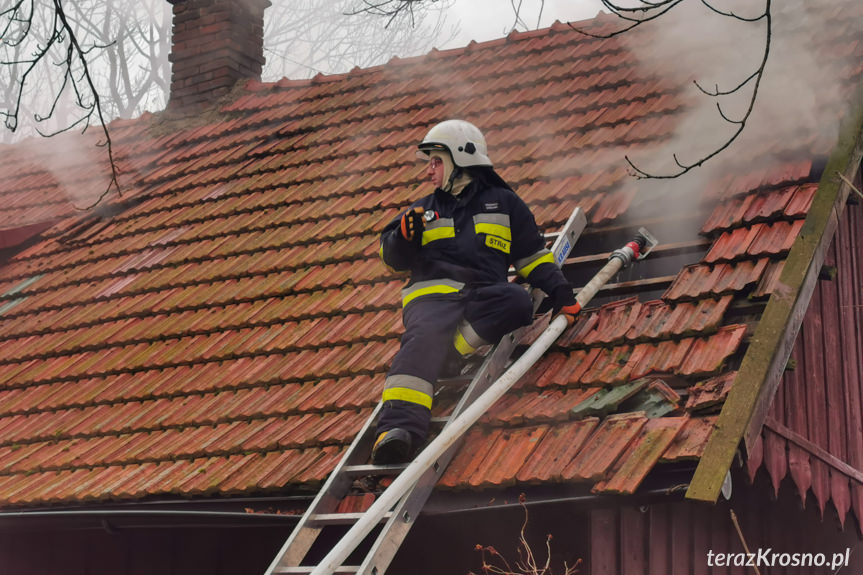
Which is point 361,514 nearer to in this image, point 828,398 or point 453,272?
point 453,272

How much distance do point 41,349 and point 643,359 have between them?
4261 mm

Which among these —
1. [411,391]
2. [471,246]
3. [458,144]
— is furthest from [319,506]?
[458,144]

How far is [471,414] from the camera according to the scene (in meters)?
3.71

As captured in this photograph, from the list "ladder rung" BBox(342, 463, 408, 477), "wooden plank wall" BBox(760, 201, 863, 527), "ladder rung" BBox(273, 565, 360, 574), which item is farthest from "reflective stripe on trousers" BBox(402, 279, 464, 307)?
"wooden plank wall" BBox(760, 201, 863, 527)

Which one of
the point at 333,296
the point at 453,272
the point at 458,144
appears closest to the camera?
the point at 453,272

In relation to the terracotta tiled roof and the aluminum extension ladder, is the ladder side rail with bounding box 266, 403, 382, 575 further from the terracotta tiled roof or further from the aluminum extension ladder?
the terracotta tiled roof

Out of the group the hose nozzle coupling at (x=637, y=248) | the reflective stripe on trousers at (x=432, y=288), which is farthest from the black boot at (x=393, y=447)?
the hose nozzle coupling at (x=637, y=248)

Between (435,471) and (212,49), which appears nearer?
(435,471)

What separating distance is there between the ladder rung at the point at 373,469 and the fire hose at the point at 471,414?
0.10 metres

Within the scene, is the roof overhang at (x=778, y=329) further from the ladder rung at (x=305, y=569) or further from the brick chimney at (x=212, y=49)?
the brick chimney at (x=212, y=49)

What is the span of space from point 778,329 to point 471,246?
131 centimetres

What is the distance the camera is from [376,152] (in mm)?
7109

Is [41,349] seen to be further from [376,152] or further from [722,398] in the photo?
[722,398]

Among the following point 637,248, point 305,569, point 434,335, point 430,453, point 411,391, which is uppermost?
point 637,248
